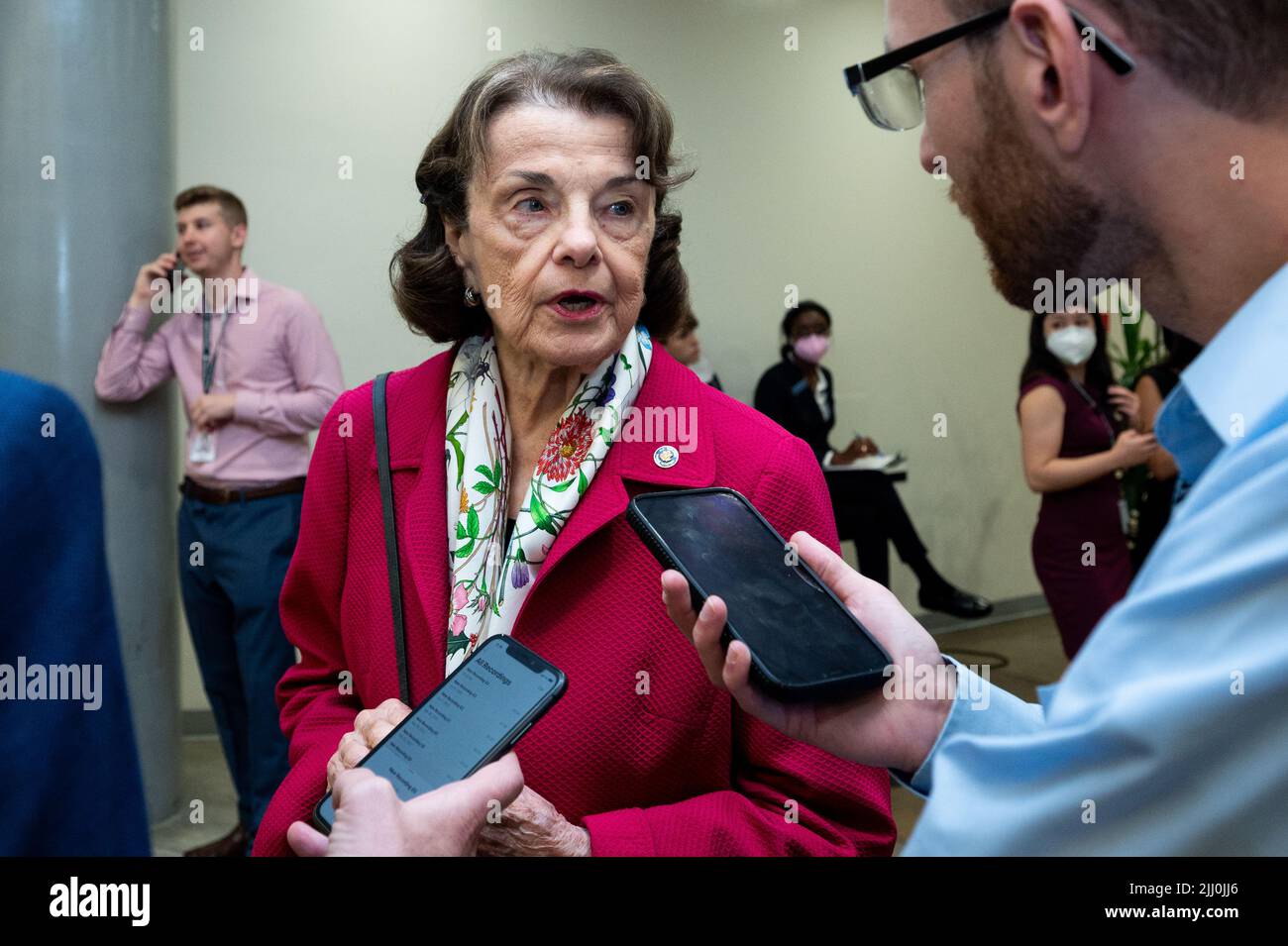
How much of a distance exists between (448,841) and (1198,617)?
654mm

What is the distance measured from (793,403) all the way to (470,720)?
520cm

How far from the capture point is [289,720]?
167cm

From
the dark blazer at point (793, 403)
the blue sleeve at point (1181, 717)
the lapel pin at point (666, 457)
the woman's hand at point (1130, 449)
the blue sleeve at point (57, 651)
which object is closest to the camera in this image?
the blue sleeve at point (1181, 717)

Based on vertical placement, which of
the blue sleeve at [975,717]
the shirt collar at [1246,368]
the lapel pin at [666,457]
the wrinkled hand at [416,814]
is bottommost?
the wrinkled hand at [416,814]

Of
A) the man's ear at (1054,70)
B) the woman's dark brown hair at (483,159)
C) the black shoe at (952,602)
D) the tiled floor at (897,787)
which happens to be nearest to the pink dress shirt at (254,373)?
the tiled floor at (897,787)

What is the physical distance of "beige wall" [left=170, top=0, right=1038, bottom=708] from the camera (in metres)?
5.07

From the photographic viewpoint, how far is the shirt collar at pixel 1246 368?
78cm

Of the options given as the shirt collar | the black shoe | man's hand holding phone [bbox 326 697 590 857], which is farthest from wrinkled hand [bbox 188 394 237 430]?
the black shoe

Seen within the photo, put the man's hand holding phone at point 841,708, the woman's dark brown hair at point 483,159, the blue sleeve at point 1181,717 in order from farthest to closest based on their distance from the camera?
1. the woman's dark brown hair at point 483,159
2. the man's hand holding phone at point 841,708
3. the blue sleeve at point 1181,717

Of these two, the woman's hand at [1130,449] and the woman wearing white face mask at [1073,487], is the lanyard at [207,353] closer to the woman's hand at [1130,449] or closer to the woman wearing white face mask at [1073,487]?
the woman wearing white face mask at [1073,487]

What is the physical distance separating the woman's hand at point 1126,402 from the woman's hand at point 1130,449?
188 mm

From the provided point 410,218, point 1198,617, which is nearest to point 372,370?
point 410,218

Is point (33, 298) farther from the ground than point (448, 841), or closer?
farther from the ground

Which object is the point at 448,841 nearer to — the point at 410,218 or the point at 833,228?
the point at 410,218
